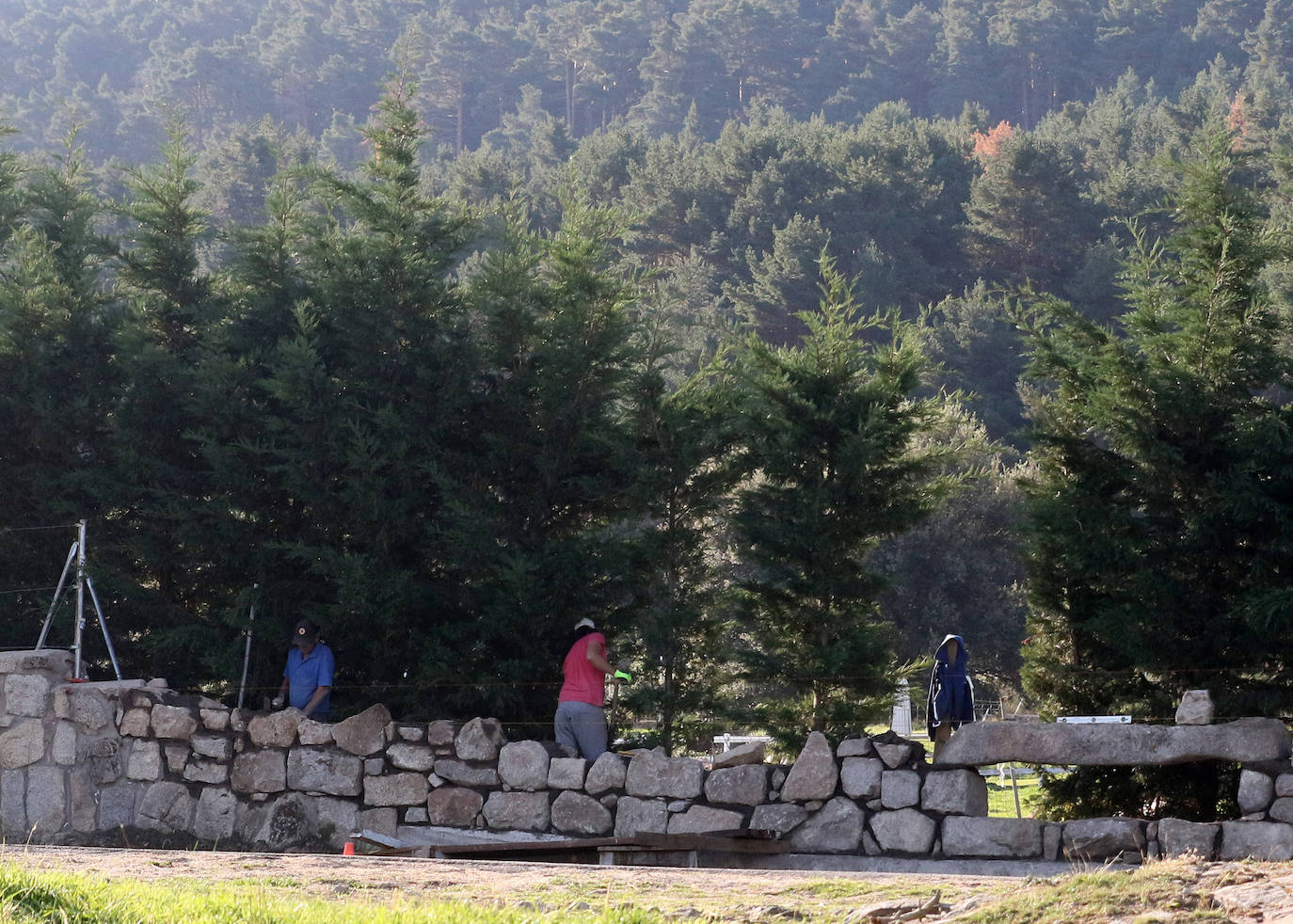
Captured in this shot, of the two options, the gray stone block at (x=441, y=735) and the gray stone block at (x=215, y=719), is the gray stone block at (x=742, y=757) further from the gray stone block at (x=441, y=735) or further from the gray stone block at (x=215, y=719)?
the gray stone block at (x=215, y=719)

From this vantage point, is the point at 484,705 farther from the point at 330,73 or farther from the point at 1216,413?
the point at 330,73

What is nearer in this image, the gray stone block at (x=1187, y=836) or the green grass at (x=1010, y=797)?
the gray stone block at (x=1187, y=836)

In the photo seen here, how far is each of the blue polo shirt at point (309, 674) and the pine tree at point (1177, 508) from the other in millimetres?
6106

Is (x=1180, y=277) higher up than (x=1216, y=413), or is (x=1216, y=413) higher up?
(x=1180, y=277)

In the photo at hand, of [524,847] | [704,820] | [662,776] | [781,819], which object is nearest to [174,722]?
[524,847]

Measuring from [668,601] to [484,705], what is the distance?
6.09 ft

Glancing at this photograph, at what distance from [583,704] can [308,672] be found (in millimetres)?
2631

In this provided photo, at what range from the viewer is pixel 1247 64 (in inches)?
2406

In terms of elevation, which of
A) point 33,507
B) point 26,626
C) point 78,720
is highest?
point 33,507

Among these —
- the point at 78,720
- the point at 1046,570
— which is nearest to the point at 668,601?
the point at 1046,570

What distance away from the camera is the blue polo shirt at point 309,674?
12.5 metres

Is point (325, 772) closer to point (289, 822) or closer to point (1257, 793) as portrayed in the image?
point (289, 822)

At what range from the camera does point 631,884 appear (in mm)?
7621

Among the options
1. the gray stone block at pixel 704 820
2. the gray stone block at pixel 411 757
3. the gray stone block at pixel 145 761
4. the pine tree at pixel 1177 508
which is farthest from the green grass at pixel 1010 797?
the gray stone block at pixel 145 761
